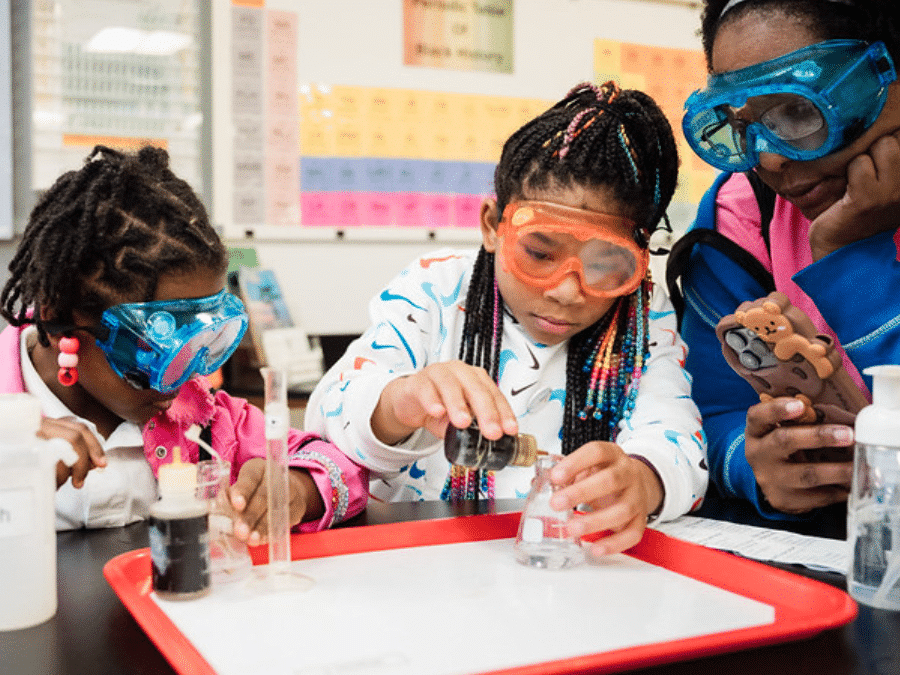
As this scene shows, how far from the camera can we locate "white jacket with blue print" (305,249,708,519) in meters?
1.09

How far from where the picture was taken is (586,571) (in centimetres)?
83

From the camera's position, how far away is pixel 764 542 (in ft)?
3.13

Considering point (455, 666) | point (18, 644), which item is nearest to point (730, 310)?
point (455, 666)

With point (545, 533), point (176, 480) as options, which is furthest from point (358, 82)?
point (176, 480)

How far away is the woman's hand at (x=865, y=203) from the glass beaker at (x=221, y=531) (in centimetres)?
91

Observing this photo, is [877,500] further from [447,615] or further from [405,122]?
[405,122]

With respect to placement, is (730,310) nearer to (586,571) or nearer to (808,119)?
(808,119)

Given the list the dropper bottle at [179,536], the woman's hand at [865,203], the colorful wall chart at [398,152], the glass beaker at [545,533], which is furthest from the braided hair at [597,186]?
the colorful wall chart at [398,152]

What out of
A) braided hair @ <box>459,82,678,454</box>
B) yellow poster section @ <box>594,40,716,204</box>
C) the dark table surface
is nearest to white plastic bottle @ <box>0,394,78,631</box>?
the dark table surface

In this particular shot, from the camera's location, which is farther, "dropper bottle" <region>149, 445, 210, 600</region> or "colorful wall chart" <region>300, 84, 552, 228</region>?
"colorful wall chart" <region>300, 84, 552, 228</region>

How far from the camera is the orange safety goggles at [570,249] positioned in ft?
3.82

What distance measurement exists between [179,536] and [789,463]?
2.44ft

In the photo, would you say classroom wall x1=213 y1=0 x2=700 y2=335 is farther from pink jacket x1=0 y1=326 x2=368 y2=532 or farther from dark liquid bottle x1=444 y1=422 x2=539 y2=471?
dark liquid bottle x1=444 y1=422 x2=539 y2=471

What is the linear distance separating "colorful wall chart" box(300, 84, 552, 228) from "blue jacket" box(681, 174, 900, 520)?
164 centimetres
